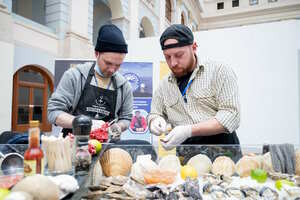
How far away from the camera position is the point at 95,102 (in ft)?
5.96

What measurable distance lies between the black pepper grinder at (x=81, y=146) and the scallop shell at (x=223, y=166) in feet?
1.91

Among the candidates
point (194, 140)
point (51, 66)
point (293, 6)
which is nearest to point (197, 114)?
point (194, 140)

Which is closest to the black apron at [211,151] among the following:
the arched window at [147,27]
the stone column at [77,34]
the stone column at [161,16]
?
the stone column at [77,34]

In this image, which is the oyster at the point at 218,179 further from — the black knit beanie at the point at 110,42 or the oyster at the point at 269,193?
Result: the black knit beanie at the point at 110,42

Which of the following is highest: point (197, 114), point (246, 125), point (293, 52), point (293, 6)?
point (293, 6)

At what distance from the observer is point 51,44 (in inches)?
224

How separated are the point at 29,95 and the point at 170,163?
6.05 m

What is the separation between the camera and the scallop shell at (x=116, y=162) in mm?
963

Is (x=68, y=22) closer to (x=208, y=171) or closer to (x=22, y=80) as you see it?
(x=22, y=80)

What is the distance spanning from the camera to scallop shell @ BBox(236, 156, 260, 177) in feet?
3.09

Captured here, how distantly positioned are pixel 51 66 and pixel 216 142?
5.50 metres

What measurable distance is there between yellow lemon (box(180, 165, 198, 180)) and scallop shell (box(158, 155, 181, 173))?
26 millimetres

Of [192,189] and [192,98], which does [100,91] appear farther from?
[192,189]

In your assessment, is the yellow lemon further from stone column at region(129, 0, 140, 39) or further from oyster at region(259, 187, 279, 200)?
stone column at region(129, 0, 140, 39)
